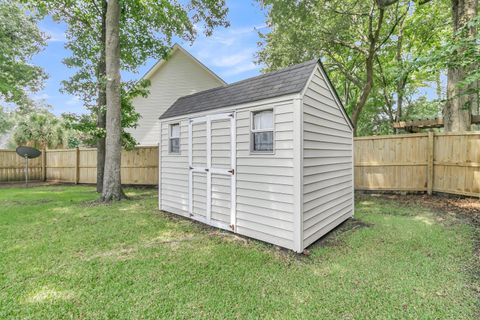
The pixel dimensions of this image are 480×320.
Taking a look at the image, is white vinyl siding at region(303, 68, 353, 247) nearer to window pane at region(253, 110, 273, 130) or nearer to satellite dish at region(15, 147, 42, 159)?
window pane at region(253, 110, 273, 130)

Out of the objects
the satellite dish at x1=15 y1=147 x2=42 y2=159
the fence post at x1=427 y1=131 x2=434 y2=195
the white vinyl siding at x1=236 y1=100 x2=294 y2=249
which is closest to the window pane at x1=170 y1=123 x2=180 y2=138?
the white vinyl siding at x1=236 y1=100 x2=294 y2=249

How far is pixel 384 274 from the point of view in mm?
2920

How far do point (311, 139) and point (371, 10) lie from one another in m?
8.43

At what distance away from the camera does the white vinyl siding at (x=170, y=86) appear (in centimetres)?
1227

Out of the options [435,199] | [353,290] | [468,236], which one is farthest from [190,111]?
[435,199]

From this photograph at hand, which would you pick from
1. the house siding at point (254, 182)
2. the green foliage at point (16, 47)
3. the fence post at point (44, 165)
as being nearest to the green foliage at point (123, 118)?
the house siding at point (254, 182)

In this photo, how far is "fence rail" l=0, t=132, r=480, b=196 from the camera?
20.3 feet

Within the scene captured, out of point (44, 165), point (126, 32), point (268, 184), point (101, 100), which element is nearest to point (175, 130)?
point (268, 184)

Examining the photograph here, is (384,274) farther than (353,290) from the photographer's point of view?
Yes

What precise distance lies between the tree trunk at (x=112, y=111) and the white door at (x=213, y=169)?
3151mm

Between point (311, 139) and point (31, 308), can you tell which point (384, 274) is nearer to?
point (311, 139)

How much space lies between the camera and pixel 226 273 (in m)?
2.95

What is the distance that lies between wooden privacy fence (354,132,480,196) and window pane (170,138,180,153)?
19.6 ft

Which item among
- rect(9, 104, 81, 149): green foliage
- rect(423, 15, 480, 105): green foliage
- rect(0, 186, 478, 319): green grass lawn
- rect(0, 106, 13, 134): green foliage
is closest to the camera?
rect(0, 186, 478, 319): green grass lawn
